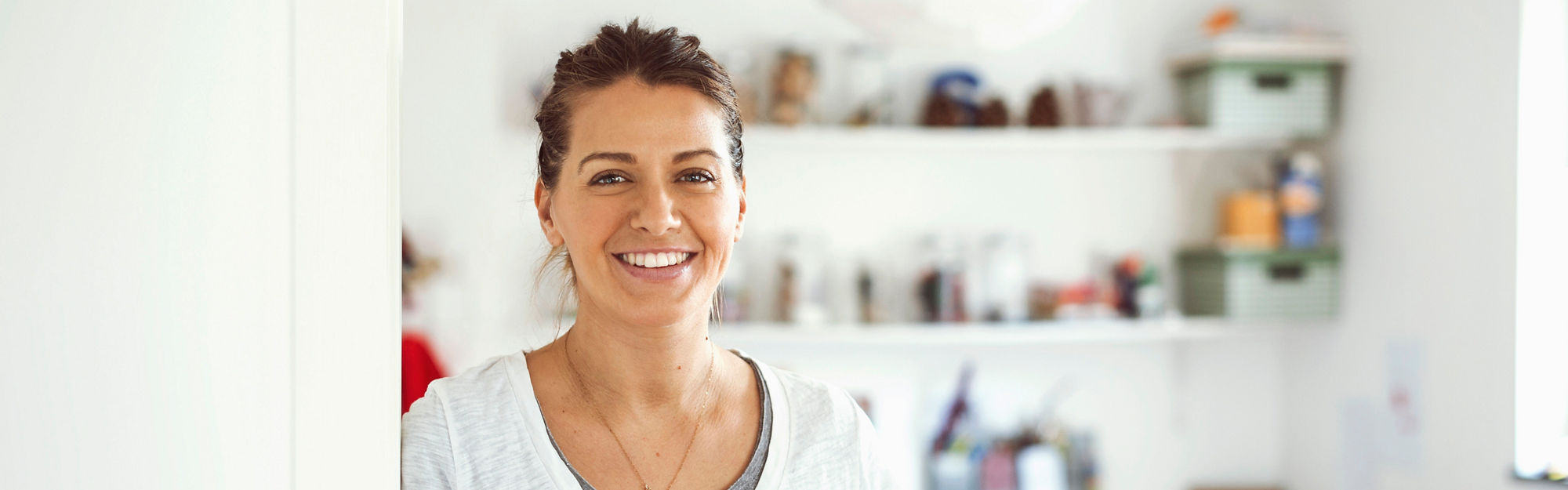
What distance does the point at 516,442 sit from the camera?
88 cm

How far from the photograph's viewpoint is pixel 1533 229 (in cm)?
206

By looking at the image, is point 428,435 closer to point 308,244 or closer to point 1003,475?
point 308,244

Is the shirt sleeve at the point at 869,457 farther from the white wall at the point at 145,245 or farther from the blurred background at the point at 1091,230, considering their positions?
the blurred background at the point at 1091,230

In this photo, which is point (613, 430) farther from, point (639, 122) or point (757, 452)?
point (639, 122)

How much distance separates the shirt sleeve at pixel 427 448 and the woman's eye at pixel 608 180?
0.22 meters

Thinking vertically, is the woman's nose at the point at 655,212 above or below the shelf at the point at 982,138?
below

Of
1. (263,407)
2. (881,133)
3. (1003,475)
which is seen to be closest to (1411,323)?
(1003,475)

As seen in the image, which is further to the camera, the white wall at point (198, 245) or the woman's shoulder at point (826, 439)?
the woman's shoulder at point (826, 439)

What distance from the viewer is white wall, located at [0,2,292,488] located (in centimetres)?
60

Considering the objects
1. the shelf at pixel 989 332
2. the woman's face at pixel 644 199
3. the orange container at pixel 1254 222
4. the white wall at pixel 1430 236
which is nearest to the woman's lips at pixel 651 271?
the woman's face at pixel 644 199

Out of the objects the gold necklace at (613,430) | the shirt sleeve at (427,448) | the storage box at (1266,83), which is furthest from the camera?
the storage box at (1266,83)

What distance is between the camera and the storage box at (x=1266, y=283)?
2.52 metres

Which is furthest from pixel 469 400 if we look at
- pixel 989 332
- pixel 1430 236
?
pixel 1430 236

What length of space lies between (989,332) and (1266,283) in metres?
0.69
